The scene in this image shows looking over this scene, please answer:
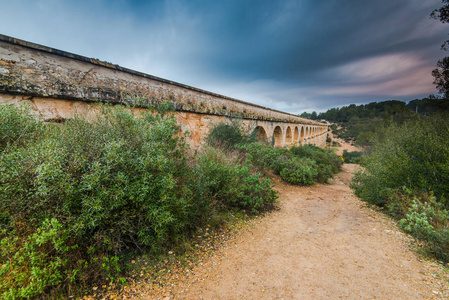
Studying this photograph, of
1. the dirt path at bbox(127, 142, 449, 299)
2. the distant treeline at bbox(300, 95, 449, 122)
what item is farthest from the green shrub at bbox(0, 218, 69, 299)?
the distant treeline at bbox(300, 95, 449, 122)

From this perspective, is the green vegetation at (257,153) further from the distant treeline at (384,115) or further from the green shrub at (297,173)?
the distant treeline at (384,115)

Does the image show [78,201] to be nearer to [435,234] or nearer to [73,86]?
[73,86]

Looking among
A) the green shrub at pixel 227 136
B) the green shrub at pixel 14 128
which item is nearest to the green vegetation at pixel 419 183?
the green shrub at pixel 227 136

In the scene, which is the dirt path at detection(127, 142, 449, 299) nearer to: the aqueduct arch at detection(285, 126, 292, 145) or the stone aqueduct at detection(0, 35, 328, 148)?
the stone aqueduct at detection(0, 35, 328, 148)

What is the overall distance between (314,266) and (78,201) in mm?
2850

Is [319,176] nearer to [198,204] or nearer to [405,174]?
[405,174]

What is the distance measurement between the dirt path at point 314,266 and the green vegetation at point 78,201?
629 millimetres

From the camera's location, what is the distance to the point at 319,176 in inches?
289

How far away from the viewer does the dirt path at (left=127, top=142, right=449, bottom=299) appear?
1.90 metres

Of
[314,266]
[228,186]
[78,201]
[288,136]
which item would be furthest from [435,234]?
[288,136]

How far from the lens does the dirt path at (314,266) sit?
1896mm

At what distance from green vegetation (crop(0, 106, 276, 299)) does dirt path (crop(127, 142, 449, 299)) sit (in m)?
0.63

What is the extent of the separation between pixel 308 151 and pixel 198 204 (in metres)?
8.32

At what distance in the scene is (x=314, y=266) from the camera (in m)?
2.31
